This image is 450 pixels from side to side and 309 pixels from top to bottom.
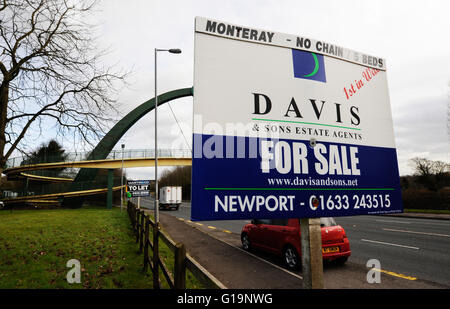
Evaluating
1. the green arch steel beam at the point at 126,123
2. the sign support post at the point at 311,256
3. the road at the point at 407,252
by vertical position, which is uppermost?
the green arch steel beam at the point at 126,123

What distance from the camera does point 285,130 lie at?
1.92m

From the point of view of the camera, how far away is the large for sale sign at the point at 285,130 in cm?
174

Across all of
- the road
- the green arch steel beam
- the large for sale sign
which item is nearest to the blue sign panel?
the large for sale sign

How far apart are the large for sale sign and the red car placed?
4861 millimetres

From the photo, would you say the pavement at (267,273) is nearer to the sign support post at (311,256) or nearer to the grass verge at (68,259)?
the grass verge at (68,259)

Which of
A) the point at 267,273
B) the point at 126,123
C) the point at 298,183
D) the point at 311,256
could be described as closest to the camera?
the point at 311,256

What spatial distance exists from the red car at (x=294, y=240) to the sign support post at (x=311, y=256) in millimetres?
5145

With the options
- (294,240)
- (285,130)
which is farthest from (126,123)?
(285,130)

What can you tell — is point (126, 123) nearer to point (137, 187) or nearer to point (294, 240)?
Result: point (137, 187)

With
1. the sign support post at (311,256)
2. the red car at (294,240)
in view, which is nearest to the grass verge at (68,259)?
Answer: the red car at (294,240)

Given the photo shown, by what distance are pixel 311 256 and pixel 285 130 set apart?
96cm

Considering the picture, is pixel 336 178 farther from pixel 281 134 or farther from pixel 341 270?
pixel 341 270
